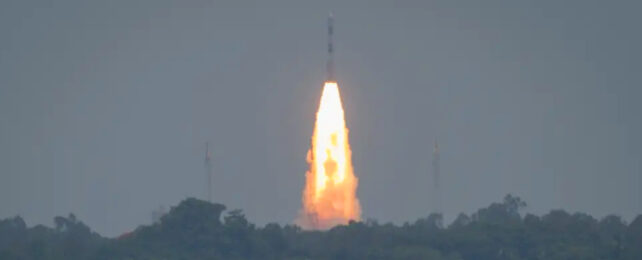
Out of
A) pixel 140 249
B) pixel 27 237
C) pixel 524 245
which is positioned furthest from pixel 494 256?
pixel 27 237

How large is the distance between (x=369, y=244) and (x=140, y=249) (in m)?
8.63

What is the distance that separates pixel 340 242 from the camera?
7170 inches

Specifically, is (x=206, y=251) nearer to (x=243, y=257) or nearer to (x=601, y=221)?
(x=243, y=257)

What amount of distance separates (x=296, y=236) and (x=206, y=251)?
5.71 meters

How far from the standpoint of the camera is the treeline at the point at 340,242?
590 ft

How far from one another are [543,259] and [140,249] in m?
15.0

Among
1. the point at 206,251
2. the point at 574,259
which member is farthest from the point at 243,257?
the point at 574,259

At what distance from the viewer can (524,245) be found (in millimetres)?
182750

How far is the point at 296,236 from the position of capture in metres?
186

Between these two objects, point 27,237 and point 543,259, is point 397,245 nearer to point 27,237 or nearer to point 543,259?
point 543,259

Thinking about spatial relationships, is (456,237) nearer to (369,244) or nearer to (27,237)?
(369,244)

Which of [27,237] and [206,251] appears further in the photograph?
[27,237]

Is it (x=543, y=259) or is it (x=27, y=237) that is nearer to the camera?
(x=543, y=259)

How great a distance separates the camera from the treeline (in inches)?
7077
